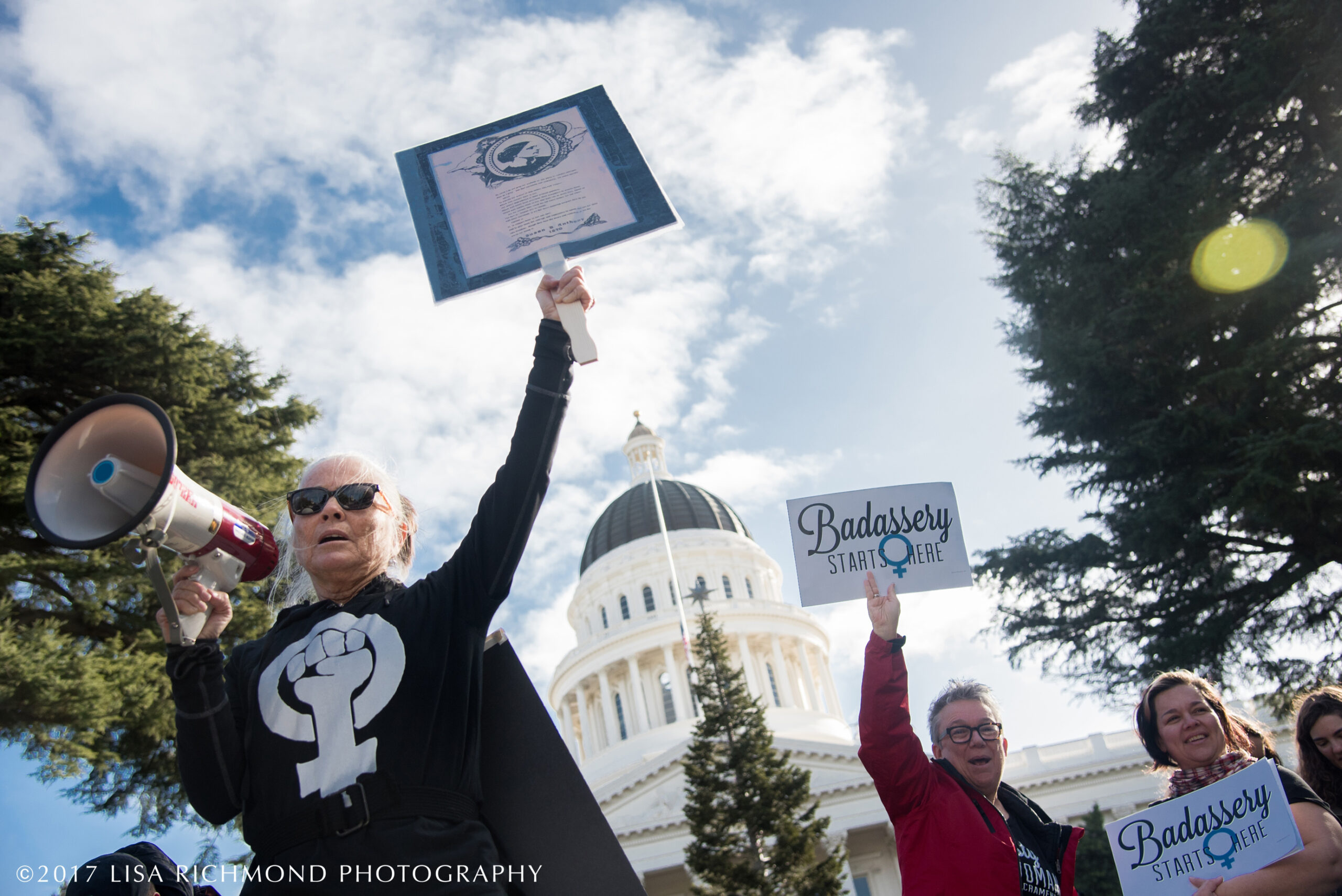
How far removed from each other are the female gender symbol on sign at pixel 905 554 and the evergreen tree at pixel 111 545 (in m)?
10.8

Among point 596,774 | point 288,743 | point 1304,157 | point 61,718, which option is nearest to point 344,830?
point 288,743

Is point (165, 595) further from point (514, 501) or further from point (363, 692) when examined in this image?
point (514, 501)

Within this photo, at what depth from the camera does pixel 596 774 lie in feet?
170

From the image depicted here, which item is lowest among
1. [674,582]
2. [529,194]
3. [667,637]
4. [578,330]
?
[578,330]

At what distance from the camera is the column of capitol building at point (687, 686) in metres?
39.3

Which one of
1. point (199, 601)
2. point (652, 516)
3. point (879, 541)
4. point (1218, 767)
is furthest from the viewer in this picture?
point (652, 516)

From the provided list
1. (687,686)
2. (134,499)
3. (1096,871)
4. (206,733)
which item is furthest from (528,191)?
(687,686)

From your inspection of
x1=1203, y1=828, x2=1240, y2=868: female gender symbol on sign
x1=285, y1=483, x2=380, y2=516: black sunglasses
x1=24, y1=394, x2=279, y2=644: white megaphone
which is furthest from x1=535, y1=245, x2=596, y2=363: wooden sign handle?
x1=1203, y1=828, x2=1240, y2=868: female gender symbol on sign

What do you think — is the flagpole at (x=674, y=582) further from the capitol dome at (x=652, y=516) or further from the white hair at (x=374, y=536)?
the white hair at (x=374, y=536)

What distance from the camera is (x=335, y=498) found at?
2369 mm

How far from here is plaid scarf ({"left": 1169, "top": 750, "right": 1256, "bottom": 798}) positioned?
320 cm

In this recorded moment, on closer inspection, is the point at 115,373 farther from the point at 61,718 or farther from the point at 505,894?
the point at 505,894

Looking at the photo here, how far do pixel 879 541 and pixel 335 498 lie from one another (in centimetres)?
229

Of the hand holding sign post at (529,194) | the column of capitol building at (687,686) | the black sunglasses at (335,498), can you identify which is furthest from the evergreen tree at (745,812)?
the black sunglasses at (335,498)
